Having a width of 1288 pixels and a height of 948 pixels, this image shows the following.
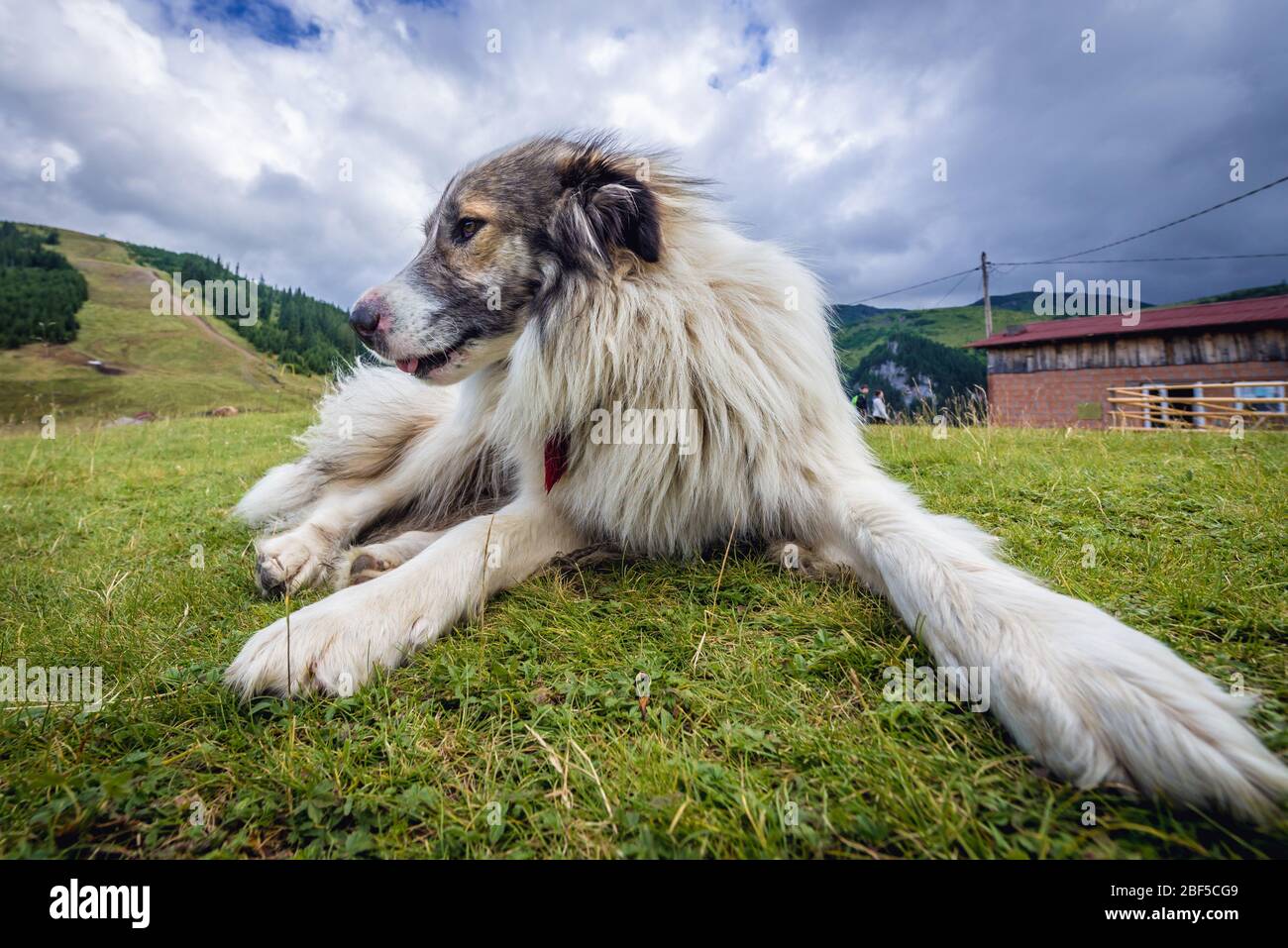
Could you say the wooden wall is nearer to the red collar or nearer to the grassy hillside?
the red collar


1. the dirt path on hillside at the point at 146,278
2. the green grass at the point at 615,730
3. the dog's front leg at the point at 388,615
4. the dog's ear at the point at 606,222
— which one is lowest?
the green grass at the point at 615,730

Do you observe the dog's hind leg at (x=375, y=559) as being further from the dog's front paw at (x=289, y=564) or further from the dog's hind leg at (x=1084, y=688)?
the dog's hind leg at (x=1084, y=688)

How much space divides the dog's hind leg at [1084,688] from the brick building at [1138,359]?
22465 millimetres

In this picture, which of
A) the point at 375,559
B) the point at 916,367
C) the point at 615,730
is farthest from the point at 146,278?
the point at 615,730

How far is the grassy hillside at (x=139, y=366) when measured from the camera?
6400cm

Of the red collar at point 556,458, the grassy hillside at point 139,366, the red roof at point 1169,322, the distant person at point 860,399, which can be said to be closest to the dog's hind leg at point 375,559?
the red collar at point 556,458

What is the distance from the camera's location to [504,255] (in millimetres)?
2707

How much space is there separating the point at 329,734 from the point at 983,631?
1.64m

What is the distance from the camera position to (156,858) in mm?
1111

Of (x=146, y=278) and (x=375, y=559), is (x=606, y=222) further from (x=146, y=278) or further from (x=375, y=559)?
(x=146, y=278)

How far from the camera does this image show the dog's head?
2578mm

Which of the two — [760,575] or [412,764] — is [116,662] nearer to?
[412,764]
